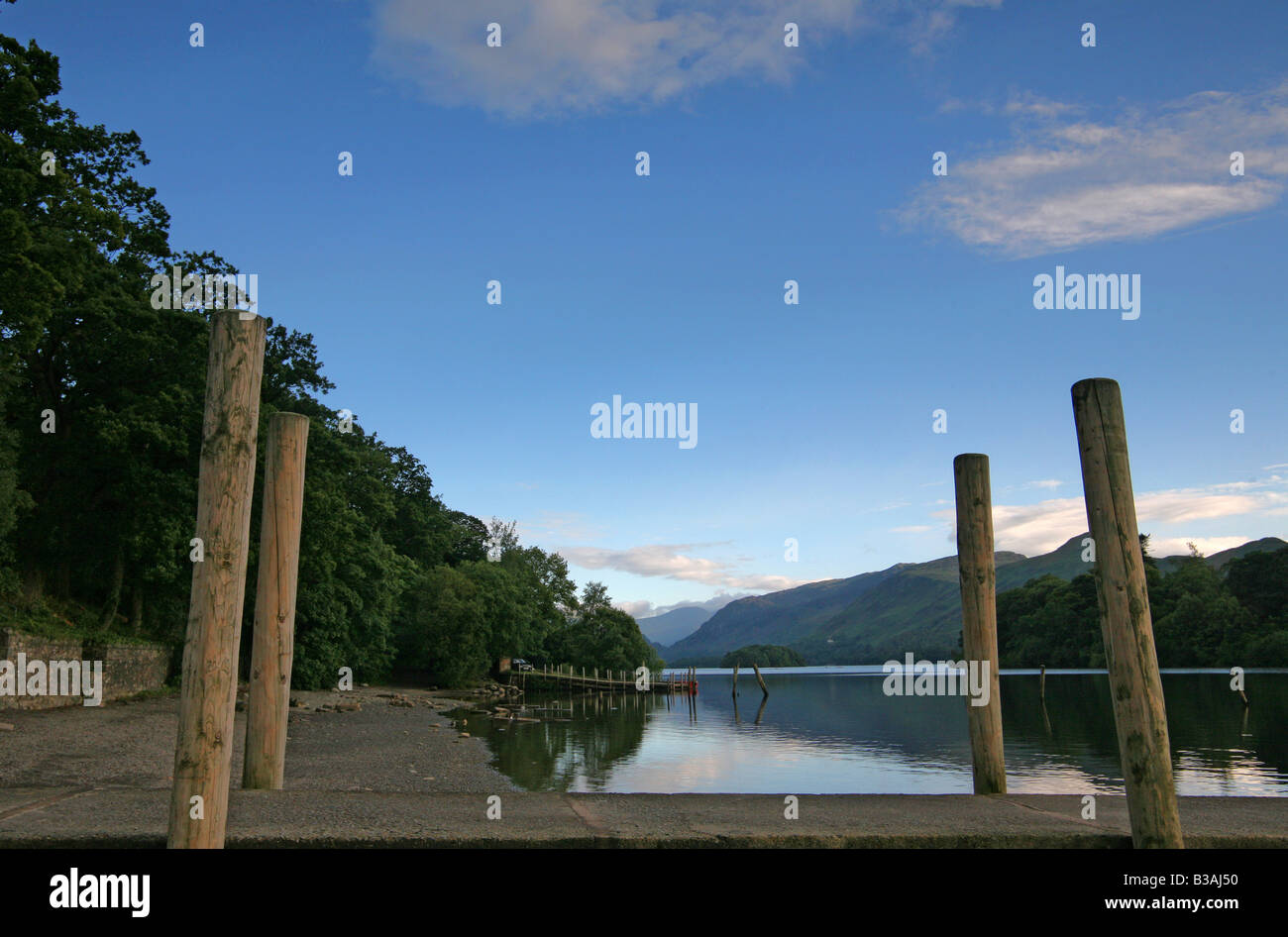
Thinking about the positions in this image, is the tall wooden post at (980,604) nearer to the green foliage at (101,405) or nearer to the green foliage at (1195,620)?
the green foliage at (101,405)

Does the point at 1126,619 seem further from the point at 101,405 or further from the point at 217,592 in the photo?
the point at 101,405

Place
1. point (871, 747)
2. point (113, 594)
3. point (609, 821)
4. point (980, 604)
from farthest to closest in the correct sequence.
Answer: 1. point (871, 747)
2. point (113, 594)
3. point (980, 604)
4. point (609, 821)

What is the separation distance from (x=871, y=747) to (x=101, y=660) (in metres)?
30.5

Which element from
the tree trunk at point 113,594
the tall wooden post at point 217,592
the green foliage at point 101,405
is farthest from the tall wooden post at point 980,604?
the tree trunk at point 113,594

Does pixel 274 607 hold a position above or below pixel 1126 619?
above

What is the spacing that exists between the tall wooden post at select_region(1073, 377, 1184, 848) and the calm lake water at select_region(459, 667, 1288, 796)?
1406 centimetres

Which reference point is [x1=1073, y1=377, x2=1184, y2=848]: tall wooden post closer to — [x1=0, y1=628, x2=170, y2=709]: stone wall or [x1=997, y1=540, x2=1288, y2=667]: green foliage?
[x1=0, y1=628, x2=170, y2=709]: stone wall

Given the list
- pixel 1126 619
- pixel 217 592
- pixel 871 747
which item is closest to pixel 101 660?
pixel 217 592

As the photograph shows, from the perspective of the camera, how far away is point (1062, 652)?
112m

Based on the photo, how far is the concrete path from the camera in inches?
241

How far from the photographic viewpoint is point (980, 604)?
9.07 meters

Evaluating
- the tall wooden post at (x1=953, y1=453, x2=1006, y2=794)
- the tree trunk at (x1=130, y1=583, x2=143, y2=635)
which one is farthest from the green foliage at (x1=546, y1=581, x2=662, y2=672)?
the tall wooden post at (x1=953, y1=453, x2=1006, y2=794)
